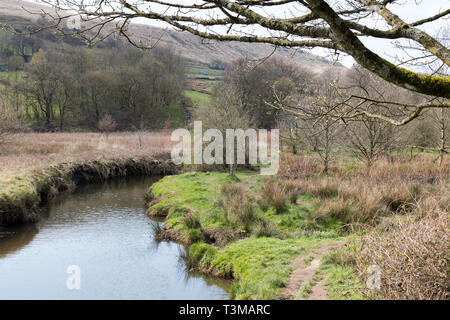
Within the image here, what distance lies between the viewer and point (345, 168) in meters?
17.4

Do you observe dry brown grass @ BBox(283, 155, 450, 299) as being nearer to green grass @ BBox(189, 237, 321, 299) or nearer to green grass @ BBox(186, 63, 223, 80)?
green grass @ BBox(189, 237, 321, 299)

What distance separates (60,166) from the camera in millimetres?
18672

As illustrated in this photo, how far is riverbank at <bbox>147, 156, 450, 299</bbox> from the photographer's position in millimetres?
4688

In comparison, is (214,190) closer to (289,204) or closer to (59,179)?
(289,204)

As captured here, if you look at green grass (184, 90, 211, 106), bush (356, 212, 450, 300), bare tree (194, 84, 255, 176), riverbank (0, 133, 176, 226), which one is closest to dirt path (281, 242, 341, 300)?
bush (356, 212, 450, 300)

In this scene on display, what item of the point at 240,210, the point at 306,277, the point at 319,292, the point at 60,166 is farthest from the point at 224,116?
the point at 319,292

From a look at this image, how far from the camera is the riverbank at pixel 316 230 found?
15.4ft

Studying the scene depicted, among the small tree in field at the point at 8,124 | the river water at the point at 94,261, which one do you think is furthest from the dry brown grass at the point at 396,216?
the small tree in field at the point at 8,124

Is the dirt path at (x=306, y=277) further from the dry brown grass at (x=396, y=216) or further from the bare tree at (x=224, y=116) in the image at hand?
the bare tree at (x=224, y=116)

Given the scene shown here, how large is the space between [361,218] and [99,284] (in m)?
6.62

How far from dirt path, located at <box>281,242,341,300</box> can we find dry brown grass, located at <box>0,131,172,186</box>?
11310mm
